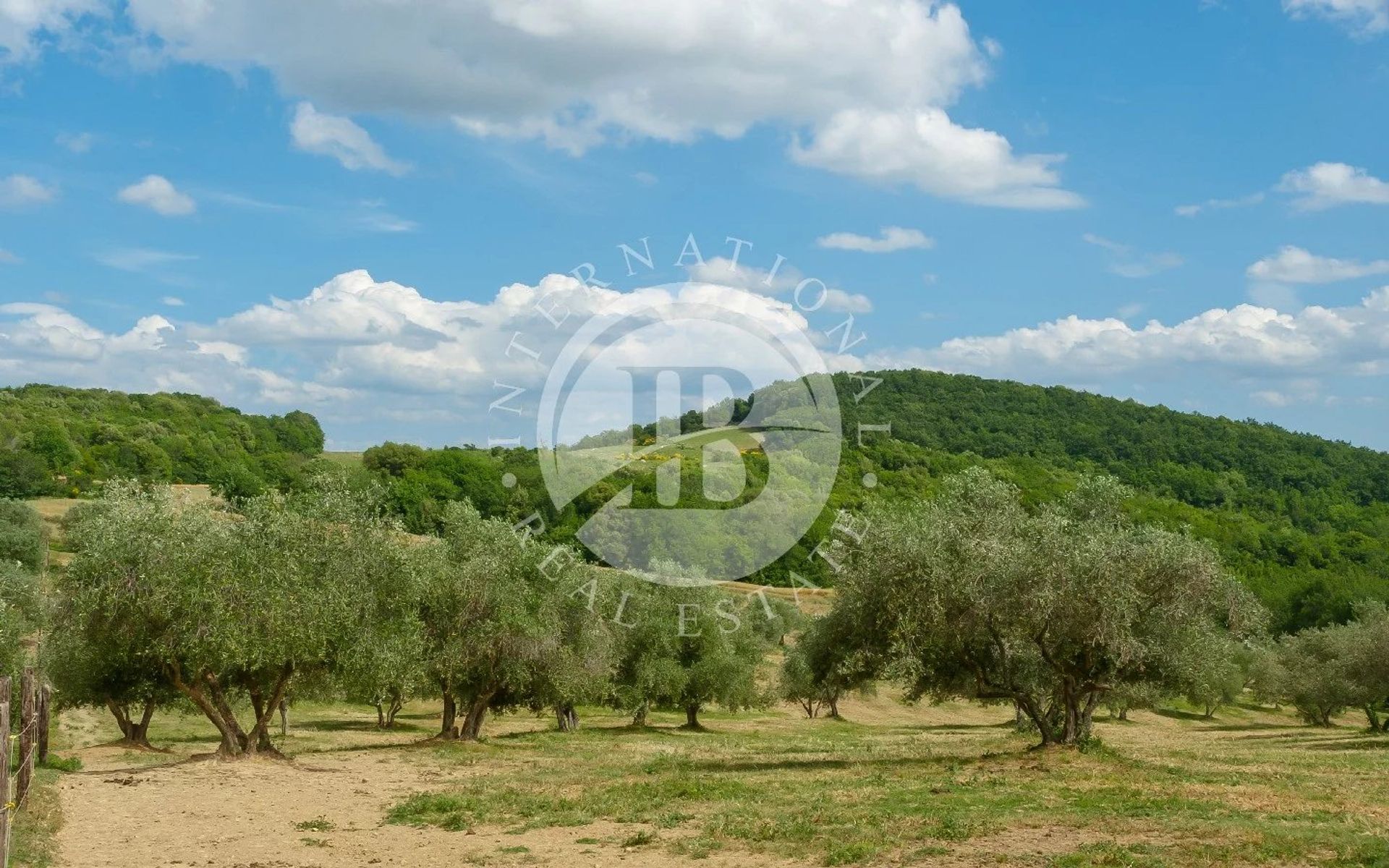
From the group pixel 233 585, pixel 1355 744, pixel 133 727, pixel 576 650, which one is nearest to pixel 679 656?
pixel 576 650

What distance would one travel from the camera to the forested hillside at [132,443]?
116 metres

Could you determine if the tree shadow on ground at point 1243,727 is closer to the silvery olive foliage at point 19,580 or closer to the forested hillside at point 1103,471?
the forested hillside at point 1103,471

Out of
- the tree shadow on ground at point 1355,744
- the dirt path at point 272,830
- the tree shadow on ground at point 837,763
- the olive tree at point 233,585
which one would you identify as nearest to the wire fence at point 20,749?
the dirt path at point 272,830

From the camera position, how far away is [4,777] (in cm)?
1237

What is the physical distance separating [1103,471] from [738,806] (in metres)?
109

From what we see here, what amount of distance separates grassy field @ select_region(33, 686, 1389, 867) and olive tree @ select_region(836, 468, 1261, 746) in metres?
2.10

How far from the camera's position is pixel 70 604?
28031 mm

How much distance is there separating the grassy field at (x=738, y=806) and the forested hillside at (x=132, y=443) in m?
75.0

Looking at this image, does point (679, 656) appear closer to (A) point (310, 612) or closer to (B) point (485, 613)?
(B) point (485, 613)

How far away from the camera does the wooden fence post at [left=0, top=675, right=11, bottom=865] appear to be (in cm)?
1203

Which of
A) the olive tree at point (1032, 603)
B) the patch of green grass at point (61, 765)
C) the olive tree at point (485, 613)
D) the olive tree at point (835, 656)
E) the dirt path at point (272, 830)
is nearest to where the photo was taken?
the dirt path at point (272, 830)

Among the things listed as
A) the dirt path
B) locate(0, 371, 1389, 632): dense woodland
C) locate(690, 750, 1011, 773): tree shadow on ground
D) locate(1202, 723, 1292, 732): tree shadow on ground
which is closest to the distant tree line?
the dirt path

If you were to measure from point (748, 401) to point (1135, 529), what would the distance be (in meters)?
33.0

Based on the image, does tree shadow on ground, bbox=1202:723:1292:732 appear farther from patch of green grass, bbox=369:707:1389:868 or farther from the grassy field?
patch of green grass, bbox=369:707:1389:868
